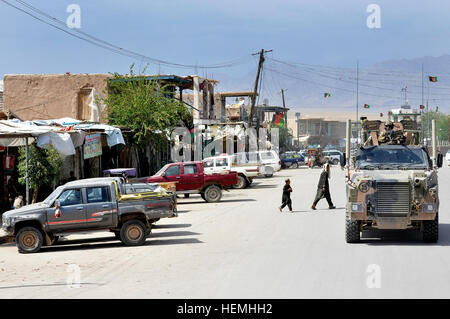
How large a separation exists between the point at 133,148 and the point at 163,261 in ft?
81.0

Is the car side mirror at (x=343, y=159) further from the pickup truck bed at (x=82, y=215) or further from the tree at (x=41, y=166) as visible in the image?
the tree at (x=41, y=166)

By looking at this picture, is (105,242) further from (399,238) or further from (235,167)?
(235,167)

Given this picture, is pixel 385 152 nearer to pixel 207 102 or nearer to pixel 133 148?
pixel 133 148

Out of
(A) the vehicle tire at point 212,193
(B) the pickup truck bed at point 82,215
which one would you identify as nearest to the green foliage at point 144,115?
(A) the vehicle tire at point 212,193

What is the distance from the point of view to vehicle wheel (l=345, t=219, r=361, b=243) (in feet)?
47.2

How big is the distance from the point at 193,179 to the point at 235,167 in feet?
32.9

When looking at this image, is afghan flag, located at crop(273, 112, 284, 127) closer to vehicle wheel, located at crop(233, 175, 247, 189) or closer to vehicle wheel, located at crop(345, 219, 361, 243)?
vehicle wheel, located at crop(233, 175, 247, 189)

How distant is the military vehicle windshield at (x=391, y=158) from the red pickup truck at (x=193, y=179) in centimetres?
1288

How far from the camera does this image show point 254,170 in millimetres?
38250

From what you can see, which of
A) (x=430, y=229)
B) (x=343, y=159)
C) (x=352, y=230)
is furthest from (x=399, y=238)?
(x=343, y=159)

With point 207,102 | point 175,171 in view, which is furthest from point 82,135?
A: point 207,102

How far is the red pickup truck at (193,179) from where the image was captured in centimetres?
2836
